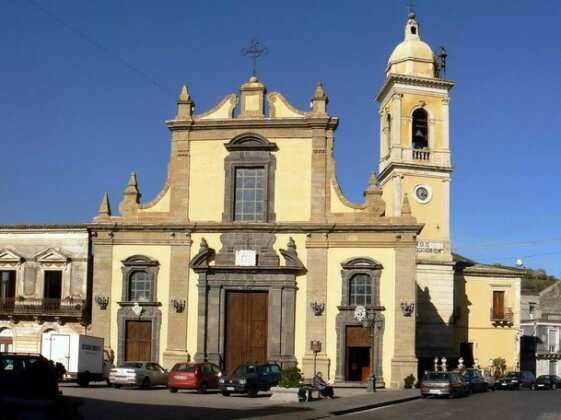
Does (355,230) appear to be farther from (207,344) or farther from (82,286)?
(82,286)

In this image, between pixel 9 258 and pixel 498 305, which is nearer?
pixel 9 258

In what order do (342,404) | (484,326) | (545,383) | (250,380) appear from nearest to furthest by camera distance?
(342,404) < (250,380) < (545,383) < (484,326)

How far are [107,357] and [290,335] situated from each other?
8.67m

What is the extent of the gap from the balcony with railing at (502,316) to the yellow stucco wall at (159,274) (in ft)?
86.2

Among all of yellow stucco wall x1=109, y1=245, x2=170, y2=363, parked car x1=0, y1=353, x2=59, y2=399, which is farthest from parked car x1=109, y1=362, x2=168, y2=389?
parked car x1=0, y1=353, x2=59, y2=399

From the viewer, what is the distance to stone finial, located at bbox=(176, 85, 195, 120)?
139ft

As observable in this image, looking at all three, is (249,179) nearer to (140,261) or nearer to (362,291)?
(140,261)

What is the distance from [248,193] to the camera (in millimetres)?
41469

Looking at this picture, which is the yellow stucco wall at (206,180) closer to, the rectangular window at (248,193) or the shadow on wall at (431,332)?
the rectangular window at (248,193)

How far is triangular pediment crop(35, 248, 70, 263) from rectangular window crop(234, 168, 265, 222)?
9.82 metres

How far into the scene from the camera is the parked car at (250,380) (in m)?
32.6

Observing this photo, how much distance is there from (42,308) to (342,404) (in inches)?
815

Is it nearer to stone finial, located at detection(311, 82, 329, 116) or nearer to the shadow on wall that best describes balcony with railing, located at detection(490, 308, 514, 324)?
the shadow on wall

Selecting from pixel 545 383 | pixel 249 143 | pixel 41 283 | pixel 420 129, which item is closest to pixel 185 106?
pixel 249 143
